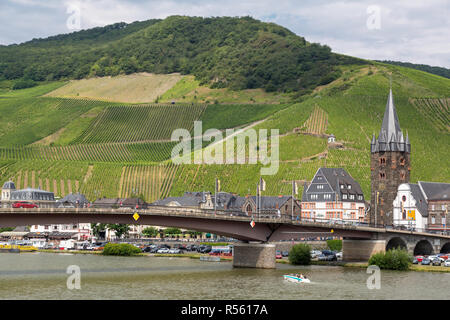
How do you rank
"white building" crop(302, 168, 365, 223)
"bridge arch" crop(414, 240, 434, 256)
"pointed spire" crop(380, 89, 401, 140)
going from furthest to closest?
"white building" crop(302, 168, 365, 223), "pointed spire" crop(380, 89, 401, 140), "bridge arch" crop(414, 240, 434, 256)

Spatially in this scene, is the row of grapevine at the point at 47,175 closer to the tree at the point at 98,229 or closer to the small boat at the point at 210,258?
the tree at the point at 98,229

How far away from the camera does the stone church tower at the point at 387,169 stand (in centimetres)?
12038

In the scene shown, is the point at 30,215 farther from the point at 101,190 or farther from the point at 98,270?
the point at 101,190

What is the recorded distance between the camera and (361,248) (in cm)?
9606

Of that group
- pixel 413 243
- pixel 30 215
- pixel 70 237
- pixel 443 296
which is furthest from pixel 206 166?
pixel 443 296

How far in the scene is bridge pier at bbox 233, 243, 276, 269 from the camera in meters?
83.2

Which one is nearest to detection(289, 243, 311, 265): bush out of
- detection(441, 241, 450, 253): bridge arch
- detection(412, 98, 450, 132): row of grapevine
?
detection(441, 241, 450, 253): bridge arch

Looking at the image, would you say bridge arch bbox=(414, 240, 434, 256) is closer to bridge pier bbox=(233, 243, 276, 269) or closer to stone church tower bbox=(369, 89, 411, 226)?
stone church tower bbox=(369, 89, 411, 226)

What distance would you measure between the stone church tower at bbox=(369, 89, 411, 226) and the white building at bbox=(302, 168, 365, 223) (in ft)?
35.2

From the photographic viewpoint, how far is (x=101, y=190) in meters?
166

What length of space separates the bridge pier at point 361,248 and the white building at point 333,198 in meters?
35.5

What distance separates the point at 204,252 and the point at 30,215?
49710 mm

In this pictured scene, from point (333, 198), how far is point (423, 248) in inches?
1190

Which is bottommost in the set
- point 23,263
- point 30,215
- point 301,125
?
point 23,263
